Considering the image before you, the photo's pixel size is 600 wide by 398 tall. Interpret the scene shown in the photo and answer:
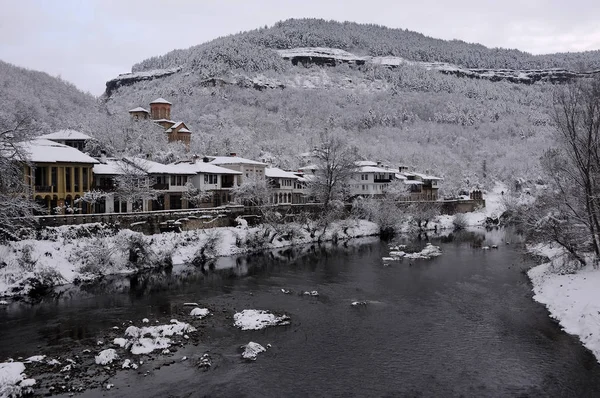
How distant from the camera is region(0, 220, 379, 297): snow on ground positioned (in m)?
34.0

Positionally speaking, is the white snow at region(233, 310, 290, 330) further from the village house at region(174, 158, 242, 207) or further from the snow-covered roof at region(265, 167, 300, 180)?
the snow-covered roof at region(265, 167, 300, 180)

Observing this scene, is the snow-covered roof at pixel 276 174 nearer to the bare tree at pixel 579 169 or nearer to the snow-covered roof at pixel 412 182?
the snow-covered roof at pixel 412 182

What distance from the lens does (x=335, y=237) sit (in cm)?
6016

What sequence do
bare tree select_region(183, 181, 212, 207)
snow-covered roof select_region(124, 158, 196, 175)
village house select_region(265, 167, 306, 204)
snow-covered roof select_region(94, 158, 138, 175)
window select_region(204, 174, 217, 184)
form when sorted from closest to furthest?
1. snow-covered roof select_region(94, 158, 138, 175)
2. snow-covered roof select_region(124, 158, 196, 175)
3. bare tree select_region(183, 181, 212, 207)
4. window select_region(204, 174, 217, 184)
5. village house select_region(265, 167, 306, 204)

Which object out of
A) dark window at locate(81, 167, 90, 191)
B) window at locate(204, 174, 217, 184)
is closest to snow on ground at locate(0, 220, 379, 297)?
dark window at locate(81, 167, 90, 191)

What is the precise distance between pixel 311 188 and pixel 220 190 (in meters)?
13.3

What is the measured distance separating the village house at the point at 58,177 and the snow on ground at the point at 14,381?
1134 inches

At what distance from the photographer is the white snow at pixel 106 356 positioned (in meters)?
20.1

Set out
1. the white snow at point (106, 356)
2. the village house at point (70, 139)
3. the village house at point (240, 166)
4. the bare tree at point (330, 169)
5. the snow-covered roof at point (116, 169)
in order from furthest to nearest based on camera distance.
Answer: the village house at point (240, 166)
the bare tree at point (330, 169)
the village house at point (70, 139)
the snow-covered roof at point (116, 169)
the white snow at point (106, 356)

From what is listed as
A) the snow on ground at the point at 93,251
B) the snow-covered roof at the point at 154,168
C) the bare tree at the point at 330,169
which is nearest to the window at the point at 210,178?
the snow-covered roof at the point at 154,168

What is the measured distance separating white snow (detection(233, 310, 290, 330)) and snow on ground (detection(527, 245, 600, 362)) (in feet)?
48.0

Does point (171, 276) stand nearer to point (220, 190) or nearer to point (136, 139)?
point (220, 190)

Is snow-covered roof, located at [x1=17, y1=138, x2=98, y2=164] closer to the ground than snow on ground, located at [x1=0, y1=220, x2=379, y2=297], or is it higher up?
higher up

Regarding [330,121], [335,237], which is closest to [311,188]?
[335,237]
